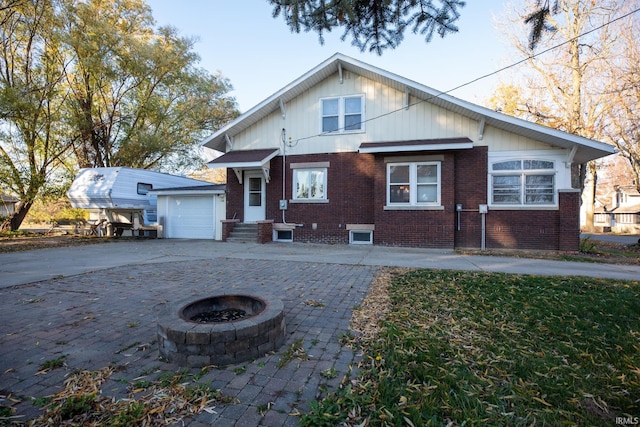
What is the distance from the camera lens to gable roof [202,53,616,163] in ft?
32.8

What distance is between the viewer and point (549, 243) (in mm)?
10672

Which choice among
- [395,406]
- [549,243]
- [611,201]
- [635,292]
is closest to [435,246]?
[549,243]

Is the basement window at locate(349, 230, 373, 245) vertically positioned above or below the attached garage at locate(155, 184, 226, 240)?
below

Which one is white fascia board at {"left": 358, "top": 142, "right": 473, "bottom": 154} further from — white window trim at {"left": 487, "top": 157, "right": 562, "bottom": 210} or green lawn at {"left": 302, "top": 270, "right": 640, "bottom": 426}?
green lawn at {"left": 302, "top": 270, "right": 640, "bottom": 426}

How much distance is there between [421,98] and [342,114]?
3.20m

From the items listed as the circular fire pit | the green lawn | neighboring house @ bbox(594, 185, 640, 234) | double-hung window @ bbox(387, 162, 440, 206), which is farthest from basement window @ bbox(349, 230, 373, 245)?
neighboring house @ bbox(594, 185, 640, 234)

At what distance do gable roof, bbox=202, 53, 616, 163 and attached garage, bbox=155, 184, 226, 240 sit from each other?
8.38 ft

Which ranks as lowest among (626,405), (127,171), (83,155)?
(626,405)

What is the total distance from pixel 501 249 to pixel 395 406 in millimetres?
10677

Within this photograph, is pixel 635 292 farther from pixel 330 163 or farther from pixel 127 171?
pixel 127 171

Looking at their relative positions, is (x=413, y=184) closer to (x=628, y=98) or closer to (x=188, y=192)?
(x=188, y=192)

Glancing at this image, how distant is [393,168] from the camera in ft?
38.6

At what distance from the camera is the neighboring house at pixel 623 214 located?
3309 cm

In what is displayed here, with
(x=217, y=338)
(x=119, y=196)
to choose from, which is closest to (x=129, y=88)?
(x=119, y=196)
